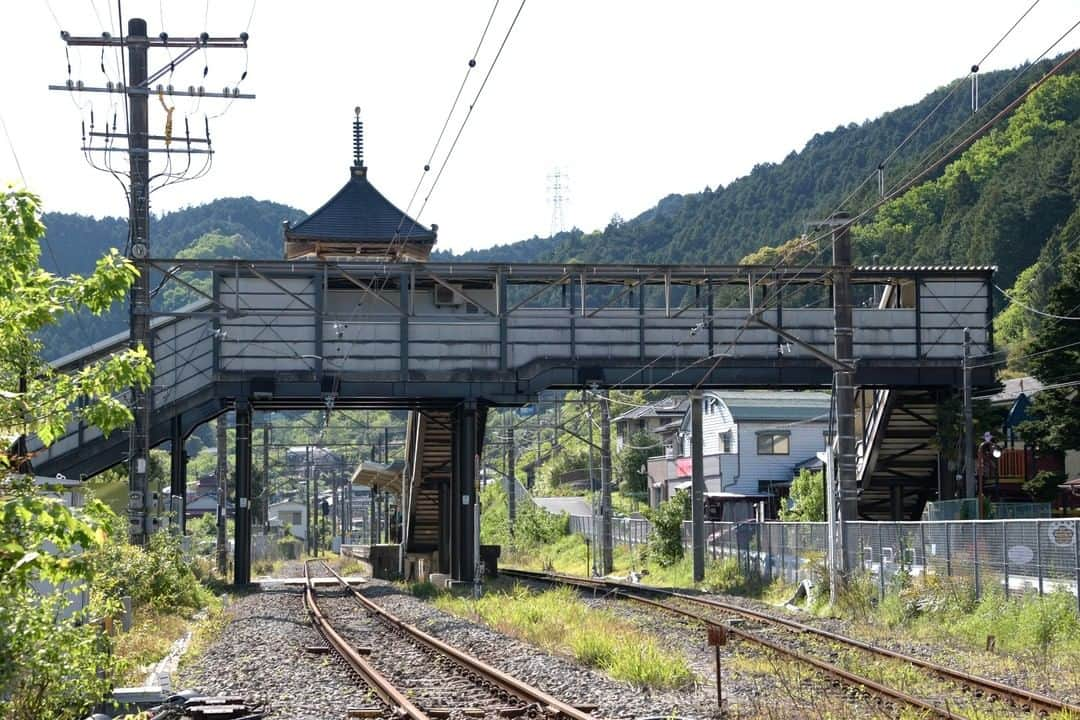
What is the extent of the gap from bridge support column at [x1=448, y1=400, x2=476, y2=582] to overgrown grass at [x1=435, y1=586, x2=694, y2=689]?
16.3ft

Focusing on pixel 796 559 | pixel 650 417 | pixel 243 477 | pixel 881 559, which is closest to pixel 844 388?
pixel 881 559

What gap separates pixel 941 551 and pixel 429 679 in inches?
456

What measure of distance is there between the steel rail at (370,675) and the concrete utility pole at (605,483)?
50.9ft

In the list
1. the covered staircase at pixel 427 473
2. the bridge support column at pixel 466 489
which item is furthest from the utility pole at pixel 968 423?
the covered staircase at pixel 427 473

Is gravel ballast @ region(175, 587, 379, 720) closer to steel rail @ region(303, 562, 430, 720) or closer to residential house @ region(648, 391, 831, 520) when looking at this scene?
steel rail @ region(303, 562, 430, 720)

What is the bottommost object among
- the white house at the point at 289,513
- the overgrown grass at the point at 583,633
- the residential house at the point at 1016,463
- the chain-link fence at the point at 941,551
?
the white house at the point at 289,513

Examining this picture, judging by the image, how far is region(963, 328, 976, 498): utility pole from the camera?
33.0 meters

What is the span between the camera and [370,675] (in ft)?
51.3

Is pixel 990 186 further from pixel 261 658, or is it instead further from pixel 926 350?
pixel 261 658

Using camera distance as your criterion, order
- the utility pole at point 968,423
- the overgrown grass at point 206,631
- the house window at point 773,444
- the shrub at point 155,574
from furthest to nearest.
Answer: the house window at point 773,444
the utility pole at point 968,423
the shrub at point 155,574
the overgrown grass at point 206,631

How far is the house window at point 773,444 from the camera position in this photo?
63.1 meters

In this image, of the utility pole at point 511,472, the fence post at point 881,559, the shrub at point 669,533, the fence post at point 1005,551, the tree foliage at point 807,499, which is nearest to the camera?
the fence post at point 1005,551

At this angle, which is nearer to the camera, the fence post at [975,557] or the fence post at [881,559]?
the fence post at [975,557]

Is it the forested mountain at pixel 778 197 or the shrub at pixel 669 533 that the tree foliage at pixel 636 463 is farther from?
the forested mountain at pixel 778 197
